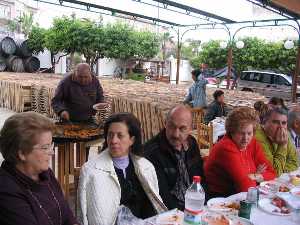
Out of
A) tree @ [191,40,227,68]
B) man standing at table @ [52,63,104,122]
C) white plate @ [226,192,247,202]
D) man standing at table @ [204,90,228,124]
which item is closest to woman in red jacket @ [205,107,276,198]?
white plate @ [226,192,247,202]

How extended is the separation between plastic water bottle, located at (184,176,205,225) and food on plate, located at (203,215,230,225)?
87mm

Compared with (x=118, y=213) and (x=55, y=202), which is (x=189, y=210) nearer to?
(x=118, y=213)

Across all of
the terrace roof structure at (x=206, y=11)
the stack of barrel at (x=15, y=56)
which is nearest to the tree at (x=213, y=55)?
the terrace roof structure at (x=206, y=11)

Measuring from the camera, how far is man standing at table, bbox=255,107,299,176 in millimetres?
3467

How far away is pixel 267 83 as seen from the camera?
18672mm

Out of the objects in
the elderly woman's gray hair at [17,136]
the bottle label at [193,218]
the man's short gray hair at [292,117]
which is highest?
the elderly woman's gray hair at [17,136]

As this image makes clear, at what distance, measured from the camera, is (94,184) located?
226cm

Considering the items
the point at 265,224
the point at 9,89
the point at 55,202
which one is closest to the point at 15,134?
the point at 55,202

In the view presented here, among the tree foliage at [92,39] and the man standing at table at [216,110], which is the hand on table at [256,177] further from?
the tree foliage at [92,39]

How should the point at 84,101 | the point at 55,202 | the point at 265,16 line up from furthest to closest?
the point at 265,16
the point at 84,101
the point at 55,202

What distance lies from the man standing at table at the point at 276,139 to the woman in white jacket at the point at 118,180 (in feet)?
→ 4.84

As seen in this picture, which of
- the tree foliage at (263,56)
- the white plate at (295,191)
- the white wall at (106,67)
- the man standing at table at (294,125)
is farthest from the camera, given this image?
the white wall at (106,67)

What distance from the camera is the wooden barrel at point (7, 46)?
19703 mm

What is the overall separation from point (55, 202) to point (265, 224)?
4.13ft
